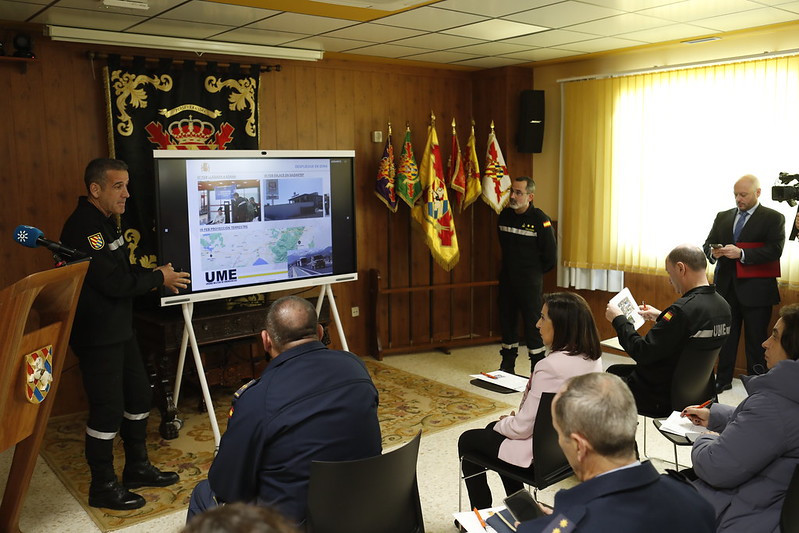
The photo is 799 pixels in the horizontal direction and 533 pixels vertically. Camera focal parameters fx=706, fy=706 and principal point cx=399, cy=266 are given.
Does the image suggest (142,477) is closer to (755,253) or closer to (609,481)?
(609,481)

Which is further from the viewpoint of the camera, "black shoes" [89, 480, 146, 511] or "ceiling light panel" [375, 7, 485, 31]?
"ceiling light panel" [375, 7, 485, 31]

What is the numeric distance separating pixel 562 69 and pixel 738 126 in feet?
5.88

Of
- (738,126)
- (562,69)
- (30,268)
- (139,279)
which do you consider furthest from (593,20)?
(30,268)

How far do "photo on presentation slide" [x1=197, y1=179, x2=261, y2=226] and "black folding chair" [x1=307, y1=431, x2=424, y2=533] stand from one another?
8.60ft

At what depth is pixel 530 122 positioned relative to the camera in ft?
21.2

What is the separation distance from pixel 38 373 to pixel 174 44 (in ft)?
8.93

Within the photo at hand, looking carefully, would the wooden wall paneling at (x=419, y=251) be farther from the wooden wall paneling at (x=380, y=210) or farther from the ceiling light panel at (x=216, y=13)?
the ceiling light panel at (x=216, y=13)

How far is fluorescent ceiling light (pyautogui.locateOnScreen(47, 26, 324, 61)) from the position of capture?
4344 millimetres

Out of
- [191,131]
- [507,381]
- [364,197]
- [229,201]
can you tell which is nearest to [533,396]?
[507,381]

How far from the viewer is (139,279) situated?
141 inches

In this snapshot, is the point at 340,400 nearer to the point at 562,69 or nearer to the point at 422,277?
the point at 422,277

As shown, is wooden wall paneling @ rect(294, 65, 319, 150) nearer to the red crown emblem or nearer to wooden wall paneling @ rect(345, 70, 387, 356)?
wooden wall paneling @ rect(345, 70, 387, 356)

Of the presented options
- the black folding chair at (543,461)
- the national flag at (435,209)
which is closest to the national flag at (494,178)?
the national flag at (435,209)

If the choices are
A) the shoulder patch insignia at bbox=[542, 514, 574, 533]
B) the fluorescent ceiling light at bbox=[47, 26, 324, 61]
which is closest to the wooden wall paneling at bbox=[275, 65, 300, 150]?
the fluorescent ceiling light at bbox=[47, 26, 324, 61]
